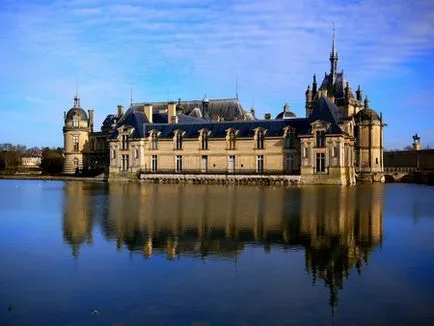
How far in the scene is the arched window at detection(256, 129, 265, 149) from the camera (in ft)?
155

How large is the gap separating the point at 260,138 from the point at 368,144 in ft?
39.3

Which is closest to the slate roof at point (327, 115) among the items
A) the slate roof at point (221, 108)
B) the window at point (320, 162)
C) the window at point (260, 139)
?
the window at point (320, 162)

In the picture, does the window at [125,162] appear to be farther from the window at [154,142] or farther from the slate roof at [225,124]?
the window at [154,142]

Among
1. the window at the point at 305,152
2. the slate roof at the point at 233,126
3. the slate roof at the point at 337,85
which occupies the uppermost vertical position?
the slate roof at the point at 337,85

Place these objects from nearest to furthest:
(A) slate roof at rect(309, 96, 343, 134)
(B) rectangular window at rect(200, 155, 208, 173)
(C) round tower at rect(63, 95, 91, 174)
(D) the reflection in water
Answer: (D) the reflection in water → (A) slate roof at rect(309, 96, 343, 134) → (B) rectangular window at rect(200, 155, 208, 173) → (C) round tower at rect(63, 95, 91, 174)

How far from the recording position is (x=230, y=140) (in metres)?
48.6

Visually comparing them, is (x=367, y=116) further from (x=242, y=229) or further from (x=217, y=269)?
(x=217, y=269)

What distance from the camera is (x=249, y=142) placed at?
47.7 m

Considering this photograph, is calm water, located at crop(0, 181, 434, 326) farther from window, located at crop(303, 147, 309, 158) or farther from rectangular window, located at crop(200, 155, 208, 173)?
rectangular window, located at crop(200, 155, 208, 173)

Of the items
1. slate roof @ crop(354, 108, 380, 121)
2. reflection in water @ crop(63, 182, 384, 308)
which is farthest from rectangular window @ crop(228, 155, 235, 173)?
reflection in water @ crop(63, 182, 384, 308)

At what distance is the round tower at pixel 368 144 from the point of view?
52.4m

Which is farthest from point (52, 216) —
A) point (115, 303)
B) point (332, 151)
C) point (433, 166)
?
point (433, 166)

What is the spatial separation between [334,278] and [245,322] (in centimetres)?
309

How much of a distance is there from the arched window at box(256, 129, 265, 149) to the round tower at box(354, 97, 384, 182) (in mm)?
10905
